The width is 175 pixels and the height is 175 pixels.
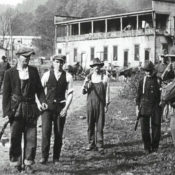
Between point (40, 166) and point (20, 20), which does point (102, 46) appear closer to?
point (40, 166)

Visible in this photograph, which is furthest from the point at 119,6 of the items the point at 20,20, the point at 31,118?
the point at 31,118

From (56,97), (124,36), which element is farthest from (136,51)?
(56,97)

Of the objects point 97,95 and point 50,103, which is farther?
point 97,95

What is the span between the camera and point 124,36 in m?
44.8

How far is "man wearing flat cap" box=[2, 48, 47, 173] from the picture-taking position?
20.4 ft

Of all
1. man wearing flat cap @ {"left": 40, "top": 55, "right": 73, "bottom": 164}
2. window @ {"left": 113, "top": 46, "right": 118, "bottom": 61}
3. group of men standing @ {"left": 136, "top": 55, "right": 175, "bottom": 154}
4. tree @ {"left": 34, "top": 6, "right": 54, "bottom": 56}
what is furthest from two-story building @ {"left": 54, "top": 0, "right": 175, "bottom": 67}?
man wearing flat cap @ {"left": 40, "top": 55, "right": 73, "bottom": 164}

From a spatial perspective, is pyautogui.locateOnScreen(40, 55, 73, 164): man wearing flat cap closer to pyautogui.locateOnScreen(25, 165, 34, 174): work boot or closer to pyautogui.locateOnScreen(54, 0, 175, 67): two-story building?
pyautogui.locateOnScreen(25, 165, 34, 174): work boot

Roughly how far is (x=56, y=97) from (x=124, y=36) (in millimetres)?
38419

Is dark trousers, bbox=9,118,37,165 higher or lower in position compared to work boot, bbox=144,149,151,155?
higher

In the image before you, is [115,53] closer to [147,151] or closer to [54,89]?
[147,151]

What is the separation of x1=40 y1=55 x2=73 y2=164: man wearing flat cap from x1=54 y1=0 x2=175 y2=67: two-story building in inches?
1337

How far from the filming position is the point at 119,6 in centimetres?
9062

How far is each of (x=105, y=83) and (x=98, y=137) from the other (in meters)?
1.06

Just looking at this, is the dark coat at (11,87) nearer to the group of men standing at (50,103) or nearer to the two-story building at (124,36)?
the group of men standing at (50,103)
